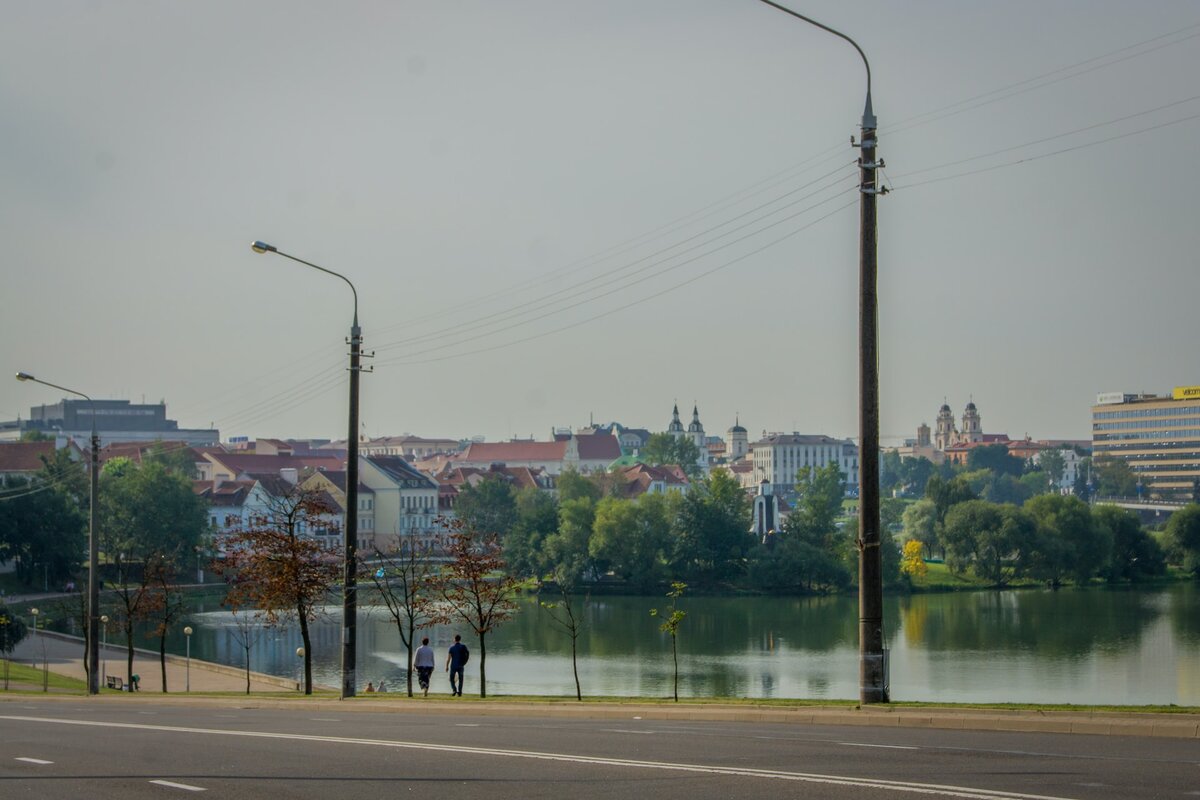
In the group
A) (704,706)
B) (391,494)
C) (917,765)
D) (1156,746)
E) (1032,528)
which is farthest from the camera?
(391,494)

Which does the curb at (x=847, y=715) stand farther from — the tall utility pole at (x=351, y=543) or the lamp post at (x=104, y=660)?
the lamp post at (x=104, y=660)

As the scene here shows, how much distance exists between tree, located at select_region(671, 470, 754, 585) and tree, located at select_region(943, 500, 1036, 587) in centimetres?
1662

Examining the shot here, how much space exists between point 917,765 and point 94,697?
30.8m

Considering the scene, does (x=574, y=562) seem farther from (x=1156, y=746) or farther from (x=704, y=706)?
(x=1156, y=746)

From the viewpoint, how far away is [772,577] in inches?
4321

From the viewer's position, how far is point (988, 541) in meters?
109

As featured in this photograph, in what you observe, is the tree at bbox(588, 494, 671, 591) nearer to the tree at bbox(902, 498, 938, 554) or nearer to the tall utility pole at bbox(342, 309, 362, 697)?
the tree at bbox(902, 498, 938, 554)

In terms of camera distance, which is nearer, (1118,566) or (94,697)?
(94,697)

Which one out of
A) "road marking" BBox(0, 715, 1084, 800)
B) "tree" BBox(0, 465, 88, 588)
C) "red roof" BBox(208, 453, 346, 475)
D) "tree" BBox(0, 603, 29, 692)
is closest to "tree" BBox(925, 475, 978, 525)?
"tree" BBox(0, 465, 88, 588)

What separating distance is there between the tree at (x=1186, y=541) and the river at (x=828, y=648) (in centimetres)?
1061

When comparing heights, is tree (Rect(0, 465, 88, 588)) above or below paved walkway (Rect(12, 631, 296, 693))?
above

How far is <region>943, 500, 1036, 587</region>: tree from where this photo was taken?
354 feet

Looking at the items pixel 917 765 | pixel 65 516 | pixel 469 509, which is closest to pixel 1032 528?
pixel 469 509

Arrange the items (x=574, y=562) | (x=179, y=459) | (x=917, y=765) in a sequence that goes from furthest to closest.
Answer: (x=179, y=459), (x=574, y=562), (x=917, y=765)
